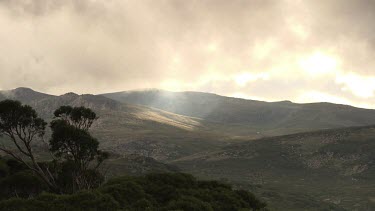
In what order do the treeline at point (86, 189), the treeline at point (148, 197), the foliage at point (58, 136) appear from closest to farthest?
1. the treeline at point (148, 197)
2. the treeline at point (86, 189)
3. the foliage at point (58, 136)

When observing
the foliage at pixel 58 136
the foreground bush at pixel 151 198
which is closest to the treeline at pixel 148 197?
the foreground bush at pixel 151 198

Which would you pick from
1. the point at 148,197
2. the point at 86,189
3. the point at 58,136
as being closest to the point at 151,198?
the point at 148,197

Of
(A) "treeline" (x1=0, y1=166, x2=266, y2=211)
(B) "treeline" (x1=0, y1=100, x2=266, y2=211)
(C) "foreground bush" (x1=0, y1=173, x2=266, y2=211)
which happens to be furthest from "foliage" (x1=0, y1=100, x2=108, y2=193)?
(C) "foreground bush" (x1=0, y1=173, x2=266, y2=211)

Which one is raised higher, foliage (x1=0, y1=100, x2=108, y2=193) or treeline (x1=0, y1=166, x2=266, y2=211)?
foliage (x1=0, y1=100, x2=108, y2=193)

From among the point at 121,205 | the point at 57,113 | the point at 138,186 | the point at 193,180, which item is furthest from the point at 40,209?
the point at 57,113

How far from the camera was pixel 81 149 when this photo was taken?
223 feet

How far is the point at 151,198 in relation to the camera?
48719 mm

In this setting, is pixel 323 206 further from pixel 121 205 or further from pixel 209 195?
pixel 121 205

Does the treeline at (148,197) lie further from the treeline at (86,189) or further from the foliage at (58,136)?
the foliage at (58,136)

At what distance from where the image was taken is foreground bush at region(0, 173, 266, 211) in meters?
40.0

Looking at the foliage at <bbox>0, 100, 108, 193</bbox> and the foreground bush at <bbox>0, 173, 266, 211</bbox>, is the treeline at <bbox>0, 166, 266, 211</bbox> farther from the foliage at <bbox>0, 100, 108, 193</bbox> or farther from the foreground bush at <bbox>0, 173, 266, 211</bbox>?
the foliage at <bbox>0, 100, 108, 193</bbox>

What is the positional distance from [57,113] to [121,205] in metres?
33.6

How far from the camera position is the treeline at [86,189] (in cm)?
4122

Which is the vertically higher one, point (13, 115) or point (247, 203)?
point (13, 115)
